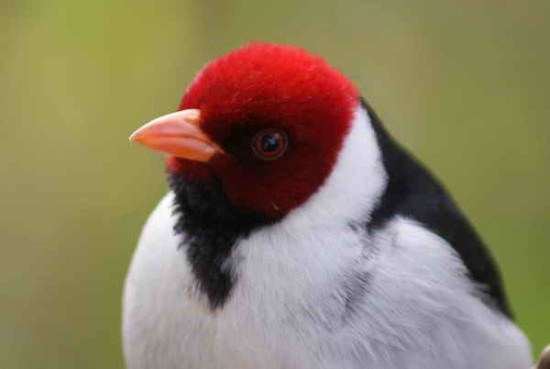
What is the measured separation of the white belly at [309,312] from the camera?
1718 mm

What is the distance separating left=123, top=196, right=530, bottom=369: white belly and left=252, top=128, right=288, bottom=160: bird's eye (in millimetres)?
112

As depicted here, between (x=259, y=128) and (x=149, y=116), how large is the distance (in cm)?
140

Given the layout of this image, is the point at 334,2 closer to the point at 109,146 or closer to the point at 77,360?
the point at 109,146

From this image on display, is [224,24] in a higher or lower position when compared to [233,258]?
higher

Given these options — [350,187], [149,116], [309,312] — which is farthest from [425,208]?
[149,116]

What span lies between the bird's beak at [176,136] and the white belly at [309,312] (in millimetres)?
155

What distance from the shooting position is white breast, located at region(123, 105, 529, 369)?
172 centimetres

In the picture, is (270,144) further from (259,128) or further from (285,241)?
(285,241)

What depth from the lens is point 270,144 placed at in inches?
68.4

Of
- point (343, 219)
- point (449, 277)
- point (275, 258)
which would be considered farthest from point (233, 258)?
point (449, 277)

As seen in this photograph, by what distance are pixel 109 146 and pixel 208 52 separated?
347 mm

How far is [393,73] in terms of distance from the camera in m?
3.13

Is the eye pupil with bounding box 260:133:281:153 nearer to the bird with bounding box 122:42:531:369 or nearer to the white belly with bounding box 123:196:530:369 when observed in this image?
the bird with bounding box 122:42:531:369

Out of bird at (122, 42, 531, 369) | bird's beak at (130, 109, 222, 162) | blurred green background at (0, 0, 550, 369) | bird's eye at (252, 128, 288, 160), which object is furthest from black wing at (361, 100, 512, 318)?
blurred green background at (0, 0, 550, 369)
